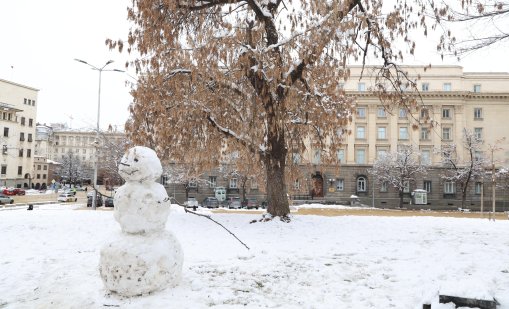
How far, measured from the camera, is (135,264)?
4.98 metres

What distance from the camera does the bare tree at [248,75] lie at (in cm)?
1005

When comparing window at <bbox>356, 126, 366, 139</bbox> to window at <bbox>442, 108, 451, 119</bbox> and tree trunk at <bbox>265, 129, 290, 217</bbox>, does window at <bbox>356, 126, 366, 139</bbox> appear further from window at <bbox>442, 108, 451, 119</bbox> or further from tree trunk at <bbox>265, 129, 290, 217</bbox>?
tree trunk at <bbox>265, 129, 290, 217</bbox>

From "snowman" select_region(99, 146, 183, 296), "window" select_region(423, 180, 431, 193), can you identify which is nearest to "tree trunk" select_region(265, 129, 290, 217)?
"snowman" select_region(99, 146, 183, 296)

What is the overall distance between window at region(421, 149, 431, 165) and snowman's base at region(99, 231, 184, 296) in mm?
48566

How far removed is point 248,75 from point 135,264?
7367 millimetres

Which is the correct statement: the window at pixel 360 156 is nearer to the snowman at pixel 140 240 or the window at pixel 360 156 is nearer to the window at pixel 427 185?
the window at pixel 427 185

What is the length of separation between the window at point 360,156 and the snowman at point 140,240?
47.0m

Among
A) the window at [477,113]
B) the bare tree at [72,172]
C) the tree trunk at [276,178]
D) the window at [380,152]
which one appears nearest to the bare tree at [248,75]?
the tree trunk at [276,178]

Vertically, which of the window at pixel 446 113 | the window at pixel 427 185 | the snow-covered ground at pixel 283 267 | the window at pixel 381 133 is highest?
the window at pixel 446 113

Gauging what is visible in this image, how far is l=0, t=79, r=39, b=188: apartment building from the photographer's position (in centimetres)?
6538

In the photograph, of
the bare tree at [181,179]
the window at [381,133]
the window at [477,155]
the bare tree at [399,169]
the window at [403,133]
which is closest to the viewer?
the bare tree at [181,179]

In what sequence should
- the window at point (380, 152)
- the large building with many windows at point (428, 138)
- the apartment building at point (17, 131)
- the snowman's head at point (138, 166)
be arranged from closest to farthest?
the snowman's head at point (138, 166) < the large building with many windows at point (428, 138) < the window at point (380, 152) < the apartment building at point (17, 131)

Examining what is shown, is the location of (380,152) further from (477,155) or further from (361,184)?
(477,155)

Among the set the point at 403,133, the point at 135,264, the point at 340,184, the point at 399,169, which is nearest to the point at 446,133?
the point at 403,133
